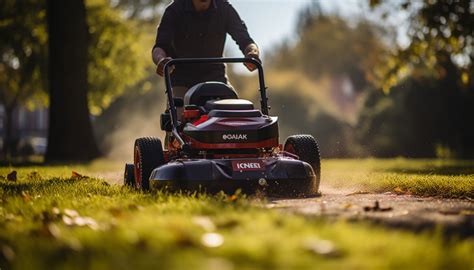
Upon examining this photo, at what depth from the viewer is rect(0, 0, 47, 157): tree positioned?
28516 millimetres

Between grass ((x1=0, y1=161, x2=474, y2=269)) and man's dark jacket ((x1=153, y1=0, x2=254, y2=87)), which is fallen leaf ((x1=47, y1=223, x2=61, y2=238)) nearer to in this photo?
grass ((x1=0, y1=161, x2=474, y2=269))

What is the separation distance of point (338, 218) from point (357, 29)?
79218 mm

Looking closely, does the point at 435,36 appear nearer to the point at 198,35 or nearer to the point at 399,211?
the point at 198,35

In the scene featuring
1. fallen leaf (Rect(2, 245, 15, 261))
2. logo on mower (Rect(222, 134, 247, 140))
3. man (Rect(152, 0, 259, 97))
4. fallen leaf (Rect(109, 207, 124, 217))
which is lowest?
fallen leaf (Rect(109, 207, 124, 217))

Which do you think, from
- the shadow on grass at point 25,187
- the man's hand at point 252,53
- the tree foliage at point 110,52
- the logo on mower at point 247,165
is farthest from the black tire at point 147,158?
the tree foliage at point 110,52

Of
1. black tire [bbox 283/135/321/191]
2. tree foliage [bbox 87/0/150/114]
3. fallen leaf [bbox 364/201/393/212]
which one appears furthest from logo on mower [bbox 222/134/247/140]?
tree foliage [bbox 87/0/150/114]

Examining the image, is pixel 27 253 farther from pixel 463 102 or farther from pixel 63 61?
pixel 463 102

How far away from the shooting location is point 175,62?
28.0 ft

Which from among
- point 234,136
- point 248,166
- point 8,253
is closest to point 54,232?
point 8,253

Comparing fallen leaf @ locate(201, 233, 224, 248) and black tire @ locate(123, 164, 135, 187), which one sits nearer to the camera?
fallen leaf @ locate(201, 233, 224, 248)

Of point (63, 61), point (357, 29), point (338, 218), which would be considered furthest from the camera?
point (357, 29)

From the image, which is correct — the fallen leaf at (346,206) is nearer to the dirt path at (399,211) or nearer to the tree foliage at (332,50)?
the dirt path at (399,211)

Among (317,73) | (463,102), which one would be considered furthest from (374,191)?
(317,73)

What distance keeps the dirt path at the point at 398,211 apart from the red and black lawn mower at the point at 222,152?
51cm
